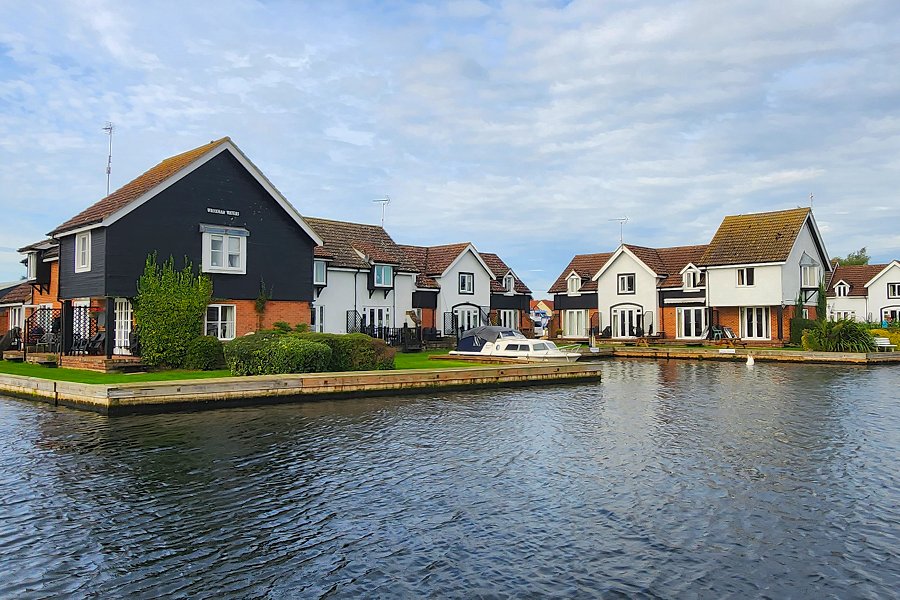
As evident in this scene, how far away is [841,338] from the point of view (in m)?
43.8

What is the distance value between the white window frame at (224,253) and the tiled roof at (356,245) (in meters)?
8.43

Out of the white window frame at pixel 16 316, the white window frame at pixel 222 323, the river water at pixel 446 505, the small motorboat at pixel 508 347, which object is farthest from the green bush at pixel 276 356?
the white window frame at pixel 16 316

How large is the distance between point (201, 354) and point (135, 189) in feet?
30.6

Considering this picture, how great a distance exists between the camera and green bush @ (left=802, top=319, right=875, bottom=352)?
1700 inches

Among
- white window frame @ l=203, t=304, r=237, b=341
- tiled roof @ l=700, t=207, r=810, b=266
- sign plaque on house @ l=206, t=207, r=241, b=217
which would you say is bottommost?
white window frame @ l=203, t=304, r=237, b=341

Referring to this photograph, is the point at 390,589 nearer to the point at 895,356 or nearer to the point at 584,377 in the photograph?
the point at 584,377

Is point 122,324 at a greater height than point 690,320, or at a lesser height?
lesser

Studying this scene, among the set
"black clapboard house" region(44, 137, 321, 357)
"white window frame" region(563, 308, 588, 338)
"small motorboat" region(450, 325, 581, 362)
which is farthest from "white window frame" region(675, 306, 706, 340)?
"black clapboard house" region(44, 137, 321, 357)

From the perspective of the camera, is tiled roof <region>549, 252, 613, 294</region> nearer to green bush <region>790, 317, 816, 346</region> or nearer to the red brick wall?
green bush <region>790, 317, 816, 346</region>

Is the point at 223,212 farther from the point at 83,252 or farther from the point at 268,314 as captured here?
the point at 83,252

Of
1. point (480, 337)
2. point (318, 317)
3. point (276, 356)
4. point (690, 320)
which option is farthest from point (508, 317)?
point (276, 356)

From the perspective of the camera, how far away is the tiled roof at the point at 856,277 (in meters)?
79.5

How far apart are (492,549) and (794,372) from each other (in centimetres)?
3133

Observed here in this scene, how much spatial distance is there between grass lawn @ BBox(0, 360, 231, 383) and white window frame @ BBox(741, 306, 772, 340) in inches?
1625
